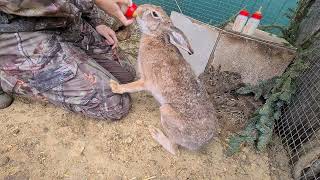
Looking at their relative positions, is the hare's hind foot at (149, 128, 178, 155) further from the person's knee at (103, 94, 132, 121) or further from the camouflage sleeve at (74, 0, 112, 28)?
the camouflage sleeve at (74, 0, 112, 28)

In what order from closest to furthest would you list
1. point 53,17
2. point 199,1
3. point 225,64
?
point 53,17 → point 225,64 → point 199,1

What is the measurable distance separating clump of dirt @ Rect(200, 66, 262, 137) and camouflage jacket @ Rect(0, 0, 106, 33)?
1615 millimetres

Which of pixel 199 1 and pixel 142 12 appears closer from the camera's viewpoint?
pixel 142 12

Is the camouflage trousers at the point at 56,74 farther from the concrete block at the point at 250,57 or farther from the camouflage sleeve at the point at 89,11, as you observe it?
the concrete block at the point at 250,57

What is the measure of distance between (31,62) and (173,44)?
1.21m

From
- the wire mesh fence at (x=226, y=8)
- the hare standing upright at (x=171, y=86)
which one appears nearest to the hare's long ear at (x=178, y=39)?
the hare standing upright at (x=171, y=86)

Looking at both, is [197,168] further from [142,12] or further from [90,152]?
[142,12]

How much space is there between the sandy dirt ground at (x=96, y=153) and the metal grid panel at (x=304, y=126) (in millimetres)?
273

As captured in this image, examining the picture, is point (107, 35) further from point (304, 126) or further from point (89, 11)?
point (304, 126)

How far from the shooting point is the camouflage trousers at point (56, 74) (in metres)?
2.92

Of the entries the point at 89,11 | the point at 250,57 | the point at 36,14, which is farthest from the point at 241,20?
the point at 36,14

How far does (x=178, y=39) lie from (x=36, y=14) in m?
1.15

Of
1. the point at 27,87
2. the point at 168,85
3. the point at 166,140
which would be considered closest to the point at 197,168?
the point at 166,140

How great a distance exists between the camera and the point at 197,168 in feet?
9.97
